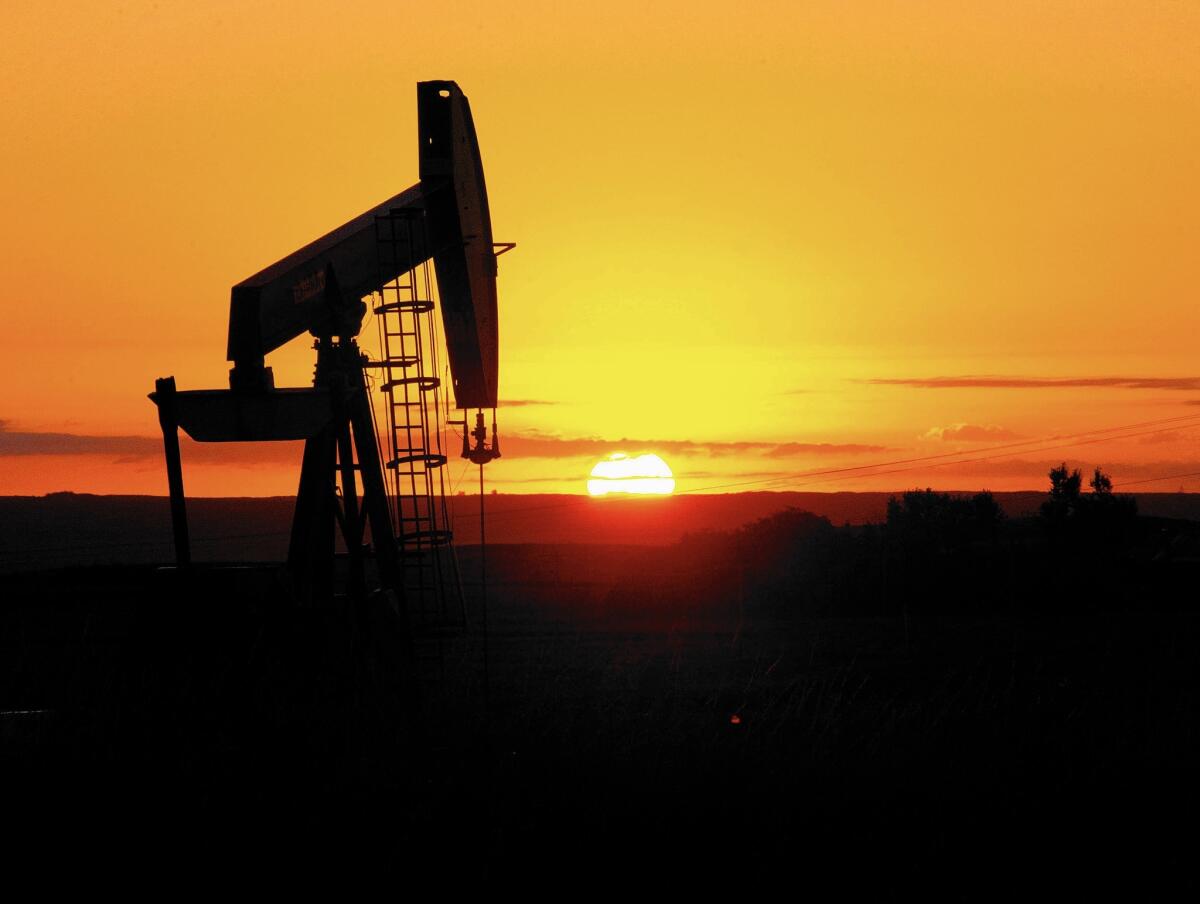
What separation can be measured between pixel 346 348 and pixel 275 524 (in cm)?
15723

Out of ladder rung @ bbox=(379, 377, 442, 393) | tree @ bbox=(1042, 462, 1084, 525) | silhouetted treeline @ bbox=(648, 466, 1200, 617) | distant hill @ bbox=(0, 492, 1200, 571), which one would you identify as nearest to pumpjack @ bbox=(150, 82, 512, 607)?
ladder rung @ bbox=(379, 377, 442, 393)

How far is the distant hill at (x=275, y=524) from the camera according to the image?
382 feet

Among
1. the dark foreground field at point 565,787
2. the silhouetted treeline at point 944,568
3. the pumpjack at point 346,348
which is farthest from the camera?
the silhouetted treeline at point 944,568

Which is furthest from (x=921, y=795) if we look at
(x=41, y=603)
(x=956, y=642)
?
(x=41, y=603)

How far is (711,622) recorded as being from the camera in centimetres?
3634

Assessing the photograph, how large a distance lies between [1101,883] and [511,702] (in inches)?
142

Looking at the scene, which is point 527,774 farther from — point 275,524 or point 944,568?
point 275,524

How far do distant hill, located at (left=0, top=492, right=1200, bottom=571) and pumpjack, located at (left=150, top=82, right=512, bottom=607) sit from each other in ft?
247

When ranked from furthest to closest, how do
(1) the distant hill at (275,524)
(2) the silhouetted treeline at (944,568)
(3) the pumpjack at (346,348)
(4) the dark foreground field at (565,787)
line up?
1. (1) the distant hill at (275,524)
2. (2) the silhouetted treeline at (944,568)
3. (3) the pumpjack at (346,348)
4. (4) the dark foreground field at (565,787)

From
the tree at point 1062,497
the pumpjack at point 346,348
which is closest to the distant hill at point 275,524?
the tree at point 1062,497

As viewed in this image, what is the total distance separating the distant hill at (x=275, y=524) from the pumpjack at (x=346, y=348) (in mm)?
75223

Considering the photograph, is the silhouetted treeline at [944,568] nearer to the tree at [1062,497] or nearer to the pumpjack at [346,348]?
the tree at [1062,497]

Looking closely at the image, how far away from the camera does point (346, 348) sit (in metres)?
12.9

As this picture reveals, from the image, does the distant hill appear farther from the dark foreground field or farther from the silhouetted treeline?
the dark foreground field
